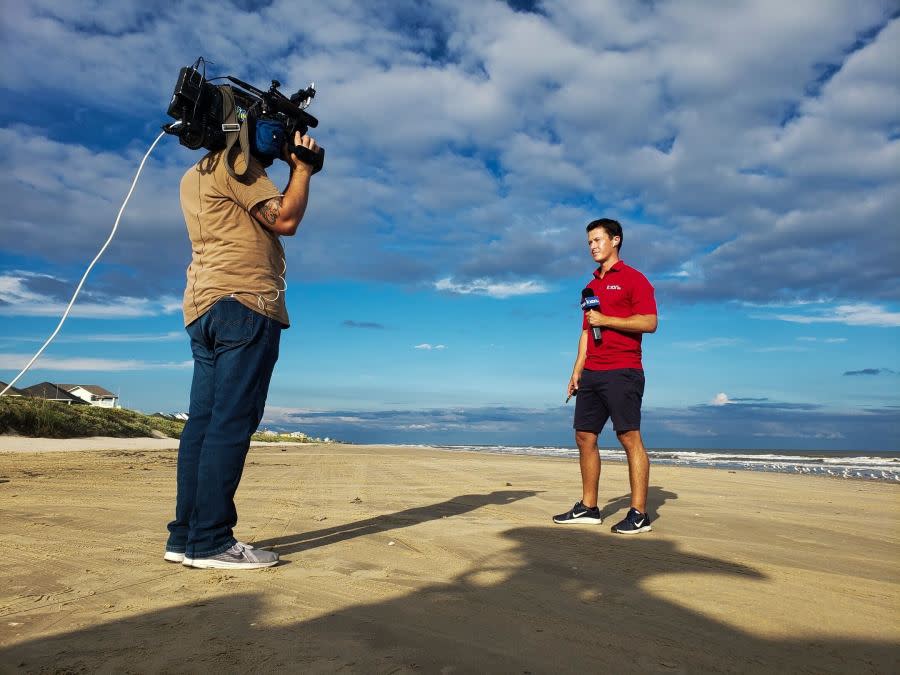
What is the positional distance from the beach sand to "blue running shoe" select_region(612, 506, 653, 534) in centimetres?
13

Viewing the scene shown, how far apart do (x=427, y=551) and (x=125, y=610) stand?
5.14 feet

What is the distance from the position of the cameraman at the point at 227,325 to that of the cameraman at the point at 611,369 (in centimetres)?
255

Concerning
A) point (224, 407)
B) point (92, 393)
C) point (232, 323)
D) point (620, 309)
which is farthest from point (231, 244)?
point (92, 393)

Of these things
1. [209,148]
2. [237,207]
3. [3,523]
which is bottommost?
[3,523]

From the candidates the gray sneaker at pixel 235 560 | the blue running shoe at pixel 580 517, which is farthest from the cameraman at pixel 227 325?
the blue running shoe at pixel 580 517

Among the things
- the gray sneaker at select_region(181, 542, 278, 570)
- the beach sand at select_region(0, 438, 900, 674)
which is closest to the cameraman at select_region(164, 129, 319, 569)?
the gray sneaker at select_region(181, 542, 278, 570)

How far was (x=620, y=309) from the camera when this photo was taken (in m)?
4.75

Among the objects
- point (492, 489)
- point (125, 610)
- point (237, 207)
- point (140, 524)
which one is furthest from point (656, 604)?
point (492, 489)

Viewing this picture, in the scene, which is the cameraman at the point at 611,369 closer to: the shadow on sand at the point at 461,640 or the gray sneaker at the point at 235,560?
→ the shadow on sand at the point at 461,640

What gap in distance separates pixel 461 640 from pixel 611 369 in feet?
9.94

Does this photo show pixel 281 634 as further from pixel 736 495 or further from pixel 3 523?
pixel 736 495

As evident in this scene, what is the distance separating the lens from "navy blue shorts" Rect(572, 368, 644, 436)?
4473 millimetres

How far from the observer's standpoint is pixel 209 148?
10.4 feet

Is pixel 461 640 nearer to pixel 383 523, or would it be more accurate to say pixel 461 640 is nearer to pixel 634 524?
pixel 383 523
